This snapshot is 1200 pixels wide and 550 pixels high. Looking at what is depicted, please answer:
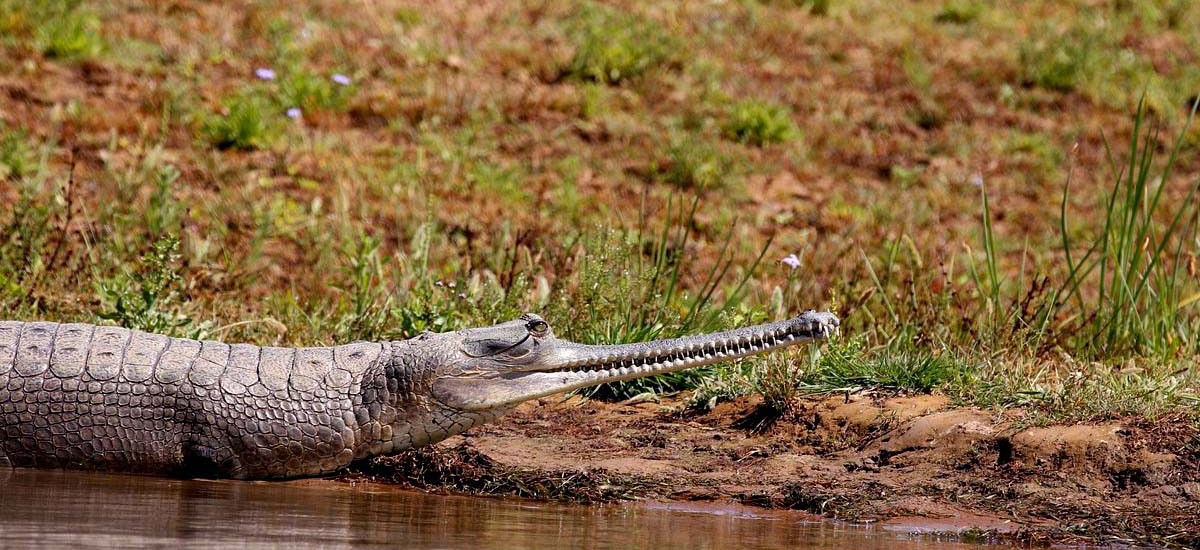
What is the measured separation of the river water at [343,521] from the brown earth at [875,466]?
0.17 m

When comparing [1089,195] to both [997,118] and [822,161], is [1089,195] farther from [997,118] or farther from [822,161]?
[822,161]

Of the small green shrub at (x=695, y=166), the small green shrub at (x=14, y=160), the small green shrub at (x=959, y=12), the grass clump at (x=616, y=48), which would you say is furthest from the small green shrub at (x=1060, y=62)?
the small green shrub at (x=14, y=160)

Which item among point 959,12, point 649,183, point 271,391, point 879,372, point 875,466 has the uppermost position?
point 959,12

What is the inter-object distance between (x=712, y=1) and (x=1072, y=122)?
3475 millimetres

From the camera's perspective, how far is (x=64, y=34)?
11.3 meters

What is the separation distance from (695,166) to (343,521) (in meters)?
6.69

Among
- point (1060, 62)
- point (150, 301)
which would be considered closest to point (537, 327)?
point (150, 301)

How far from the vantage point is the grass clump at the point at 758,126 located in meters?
11.7

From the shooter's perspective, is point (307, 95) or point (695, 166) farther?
point (307, 95)

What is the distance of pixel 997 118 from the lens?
41.4 feet

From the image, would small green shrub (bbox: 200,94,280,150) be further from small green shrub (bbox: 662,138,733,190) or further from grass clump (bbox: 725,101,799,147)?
grass clump (bbox: 725,101,799,147)

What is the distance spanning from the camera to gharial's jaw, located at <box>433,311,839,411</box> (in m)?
5.75

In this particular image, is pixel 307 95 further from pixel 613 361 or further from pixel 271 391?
pixel 613 361

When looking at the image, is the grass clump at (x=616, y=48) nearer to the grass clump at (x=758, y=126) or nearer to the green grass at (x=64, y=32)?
the grass clump at (x=758, y=126)
